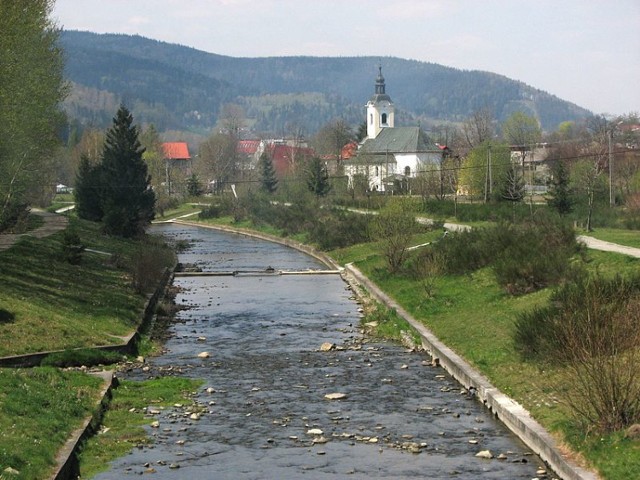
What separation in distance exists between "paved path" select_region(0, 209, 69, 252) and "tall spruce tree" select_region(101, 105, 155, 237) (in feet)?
10.5

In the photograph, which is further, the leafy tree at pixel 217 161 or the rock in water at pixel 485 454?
the leafy tree at pixel 217 161

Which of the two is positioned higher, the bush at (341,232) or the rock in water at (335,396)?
the bush at (341,232)

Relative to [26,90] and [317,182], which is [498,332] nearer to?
[26,90]

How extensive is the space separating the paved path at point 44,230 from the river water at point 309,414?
1203 centimetres

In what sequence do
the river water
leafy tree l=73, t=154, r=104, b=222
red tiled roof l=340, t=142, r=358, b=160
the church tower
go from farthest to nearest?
the church tower, red tiled roof l=340, t=142, r=358, b=160, leafy tree l=73, t=154, r=104, b=222, the river water

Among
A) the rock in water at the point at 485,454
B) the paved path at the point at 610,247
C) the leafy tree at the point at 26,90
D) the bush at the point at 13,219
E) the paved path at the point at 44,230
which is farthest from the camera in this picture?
the bush at the point at 13,219

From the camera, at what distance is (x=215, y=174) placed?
157375 millimetres

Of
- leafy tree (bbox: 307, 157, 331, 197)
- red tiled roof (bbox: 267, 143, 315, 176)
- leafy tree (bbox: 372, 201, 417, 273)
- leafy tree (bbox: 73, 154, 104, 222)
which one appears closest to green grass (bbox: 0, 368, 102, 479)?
leafy tree (bbox: 372, 201, 417, 273)

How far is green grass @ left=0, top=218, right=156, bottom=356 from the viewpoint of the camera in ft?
94.2

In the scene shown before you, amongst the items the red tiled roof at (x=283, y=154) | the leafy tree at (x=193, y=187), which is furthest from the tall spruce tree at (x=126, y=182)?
the red tiled roof at (x=283, y=154)

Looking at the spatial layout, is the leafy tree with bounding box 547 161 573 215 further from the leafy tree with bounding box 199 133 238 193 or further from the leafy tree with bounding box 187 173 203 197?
the leafy tree with bounding box 199 133 238 193

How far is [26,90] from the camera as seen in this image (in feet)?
137

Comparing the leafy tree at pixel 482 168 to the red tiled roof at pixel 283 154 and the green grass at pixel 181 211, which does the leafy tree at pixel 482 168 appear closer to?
the green grass at pixel 181 211

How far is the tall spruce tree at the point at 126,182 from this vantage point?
2739 inches
